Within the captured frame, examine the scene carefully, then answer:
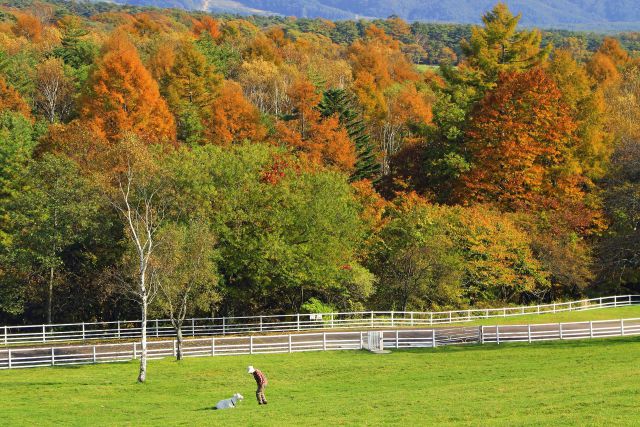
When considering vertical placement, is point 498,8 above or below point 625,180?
above

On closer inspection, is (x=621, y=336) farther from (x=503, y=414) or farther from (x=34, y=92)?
(x=34, y=92)

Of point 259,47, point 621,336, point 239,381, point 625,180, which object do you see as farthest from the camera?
point 259,47

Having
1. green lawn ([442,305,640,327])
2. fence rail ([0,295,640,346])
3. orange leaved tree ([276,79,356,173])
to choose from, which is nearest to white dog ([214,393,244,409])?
fence rail ([0,295,640,346])

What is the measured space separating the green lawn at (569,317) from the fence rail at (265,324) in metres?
1.01

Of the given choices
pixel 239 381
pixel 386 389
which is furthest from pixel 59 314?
pixel 386 389

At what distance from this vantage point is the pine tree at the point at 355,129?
81.2m

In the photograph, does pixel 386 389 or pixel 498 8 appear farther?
pixel 498 8

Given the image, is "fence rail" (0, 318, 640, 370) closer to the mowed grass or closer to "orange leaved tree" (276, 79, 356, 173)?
the mowed grass

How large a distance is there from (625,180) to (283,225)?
29617mm

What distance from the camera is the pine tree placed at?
267ft

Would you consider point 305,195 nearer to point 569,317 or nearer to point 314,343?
point 314,343

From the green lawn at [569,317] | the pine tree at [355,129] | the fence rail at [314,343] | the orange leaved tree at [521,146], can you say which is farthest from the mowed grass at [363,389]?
the pine tree at [355,129]

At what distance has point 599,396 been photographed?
2803 cm

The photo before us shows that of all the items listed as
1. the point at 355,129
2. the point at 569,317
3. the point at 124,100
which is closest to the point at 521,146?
the point at 355,129
